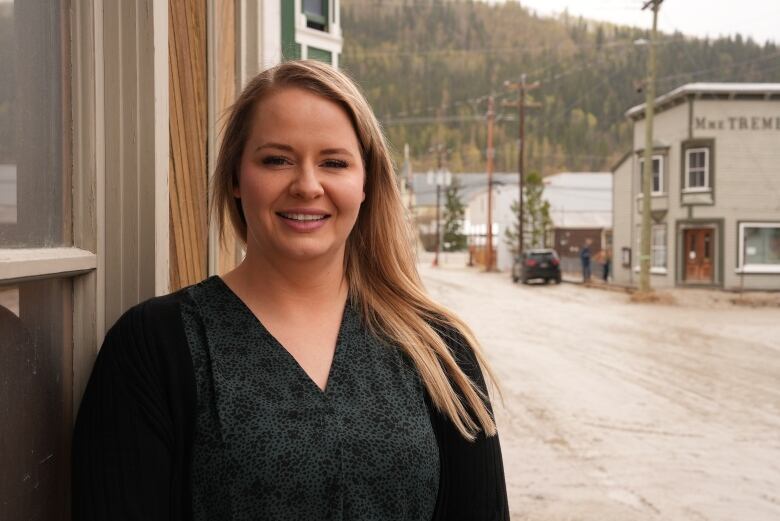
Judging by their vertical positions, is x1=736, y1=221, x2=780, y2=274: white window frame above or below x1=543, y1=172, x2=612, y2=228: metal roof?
below

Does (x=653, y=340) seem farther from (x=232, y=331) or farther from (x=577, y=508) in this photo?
(x=232, y=331)

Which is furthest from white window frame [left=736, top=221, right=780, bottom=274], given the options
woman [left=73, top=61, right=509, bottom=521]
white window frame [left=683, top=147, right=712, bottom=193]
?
woman [left=73, top=61, right=509, bottom=521]

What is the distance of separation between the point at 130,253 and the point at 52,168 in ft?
1.07

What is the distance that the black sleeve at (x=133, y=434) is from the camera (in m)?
1.46

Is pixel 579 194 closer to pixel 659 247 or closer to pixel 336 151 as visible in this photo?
pixel 659 247

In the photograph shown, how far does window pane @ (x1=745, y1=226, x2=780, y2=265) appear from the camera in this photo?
29297mm

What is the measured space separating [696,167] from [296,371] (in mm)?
30510

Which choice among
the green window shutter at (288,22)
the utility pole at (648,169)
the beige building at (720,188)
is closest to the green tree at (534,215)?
the beige building at (720,188)

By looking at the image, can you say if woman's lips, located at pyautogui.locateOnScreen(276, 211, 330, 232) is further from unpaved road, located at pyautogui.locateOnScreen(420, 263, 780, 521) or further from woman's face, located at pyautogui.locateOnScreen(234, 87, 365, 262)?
unpaved road, located at pyautogui.locateOnScreen(420, 263, 780, 521)

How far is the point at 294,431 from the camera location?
1554mm

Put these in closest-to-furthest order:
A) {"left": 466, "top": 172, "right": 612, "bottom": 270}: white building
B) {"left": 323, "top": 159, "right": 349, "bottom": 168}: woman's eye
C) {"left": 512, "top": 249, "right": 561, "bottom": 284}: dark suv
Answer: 1. {"left": 323, "top": 159, "right": 349, "bottom": 168}: woman's eye
2. {"left": 512, "top": 249, "right": 561, "bottom": 284}: dark suv
3. {"left": 466, "top": 172, "right": 612, "bottom": 270}: white building

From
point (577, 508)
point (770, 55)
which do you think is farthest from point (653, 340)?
point (770, 55)

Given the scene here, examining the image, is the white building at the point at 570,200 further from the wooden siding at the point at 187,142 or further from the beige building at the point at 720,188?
the wooden siding at the point at 187,142

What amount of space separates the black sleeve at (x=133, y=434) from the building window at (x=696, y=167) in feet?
99.3
